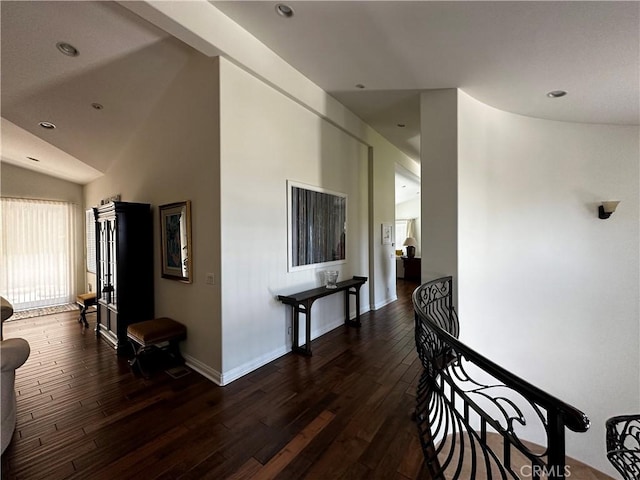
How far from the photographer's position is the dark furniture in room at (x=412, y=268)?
9.12 meters

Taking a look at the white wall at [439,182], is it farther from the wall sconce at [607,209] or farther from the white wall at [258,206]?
the wall sconce at [607,209]

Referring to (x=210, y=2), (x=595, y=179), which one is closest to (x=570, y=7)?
(x=210, y=2)

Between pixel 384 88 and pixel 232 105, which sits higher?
pixel 384 88

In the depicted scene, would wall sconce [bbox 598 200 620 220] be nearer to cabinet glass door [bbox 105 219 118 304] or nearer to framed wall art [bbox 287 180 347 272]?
framed wall art [bbox 287 180 347 272]

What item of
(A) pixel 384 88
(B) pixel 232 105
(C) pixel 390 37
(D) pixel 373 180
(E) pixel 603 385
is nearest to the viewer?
(C) pixel 390 37

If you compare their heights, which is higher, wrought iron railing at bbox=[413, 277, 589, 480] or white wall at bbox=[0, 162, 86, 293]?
white wall at bbox=[0, 162, 86, 293]

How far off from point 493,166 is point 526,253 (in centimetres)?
138

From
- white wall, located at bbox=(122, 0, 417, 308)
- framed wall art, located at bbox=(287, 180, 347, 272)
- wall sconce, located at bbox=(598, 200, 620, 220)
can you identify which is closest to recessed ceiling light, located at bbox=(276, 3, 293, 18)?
white wall, located at bbox=(122, 0, 417, 308)

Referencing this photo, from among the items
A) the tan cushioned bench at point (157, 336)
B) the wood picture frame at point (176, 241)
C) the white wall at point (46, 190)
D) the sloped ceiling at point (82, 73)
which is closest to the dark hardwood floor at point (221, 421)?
the tan cushioned bench at point (157, 336)

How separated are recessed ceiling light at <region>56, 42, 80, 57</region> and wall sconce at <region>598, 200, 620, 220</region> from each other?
6.98 meters

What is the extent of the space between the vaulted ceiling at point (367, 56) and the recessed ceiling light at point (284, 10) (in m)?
0.04

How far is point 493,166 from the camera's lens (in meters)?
3.96

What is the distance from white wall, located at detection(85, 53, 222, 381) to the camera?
2.87m

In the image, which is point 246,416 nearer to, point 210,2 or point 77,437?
point 77,437
